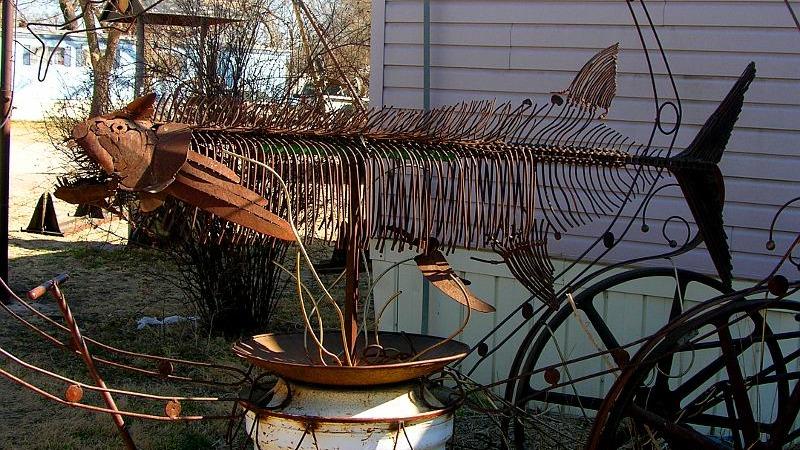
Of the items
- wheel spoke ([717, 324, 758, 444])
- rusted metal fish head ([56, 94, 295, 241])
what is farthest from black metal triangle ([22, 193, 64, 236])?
wheel spoke ([717, 324, 758, 444])

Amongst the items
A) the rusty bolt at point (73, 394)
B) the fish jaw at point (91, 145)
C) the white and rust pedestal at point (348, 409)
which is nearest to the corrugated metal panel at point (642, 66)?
the white and rust pedestal at point (348, 409)

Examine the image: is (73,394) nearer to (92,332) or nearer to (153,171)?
(153,171)

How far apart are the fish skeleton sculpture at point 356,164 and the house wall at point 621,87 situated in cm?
109

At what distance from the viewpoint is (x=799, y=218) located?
4.05 meters

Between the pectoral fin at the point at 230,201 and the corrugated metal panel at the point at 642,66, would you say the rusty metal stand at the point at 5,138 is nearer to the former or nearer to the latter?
the corrugated metal panel at the point at 642,66

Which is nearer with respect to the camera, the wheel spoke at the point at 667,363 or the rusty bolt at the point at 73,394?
the rusty bolt at the point at 73,394

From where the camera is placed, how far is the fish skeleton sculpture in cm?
206

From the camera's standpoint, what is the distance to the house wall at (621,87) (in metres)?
4.09

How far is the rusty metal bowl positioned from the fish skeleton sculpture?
255 mm

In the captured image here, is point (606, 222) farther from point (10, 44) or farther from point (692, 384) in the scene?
point (10, 44)

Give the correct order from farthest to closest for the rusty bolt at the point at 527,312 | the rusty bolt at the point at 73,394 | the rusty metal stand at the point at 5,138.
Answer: the rusty metal stand at the point at 5,138 < the rusty bolt at the point at 527,312 < the rusty bolt at the point at 73,394

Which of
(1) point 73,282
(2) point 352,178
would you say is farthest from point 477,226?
(1) point 73,282

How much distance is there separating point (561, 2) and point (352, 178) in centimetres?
243

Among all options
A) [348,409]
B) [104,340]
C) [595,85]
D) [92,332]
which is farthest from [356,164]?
[92,332]
